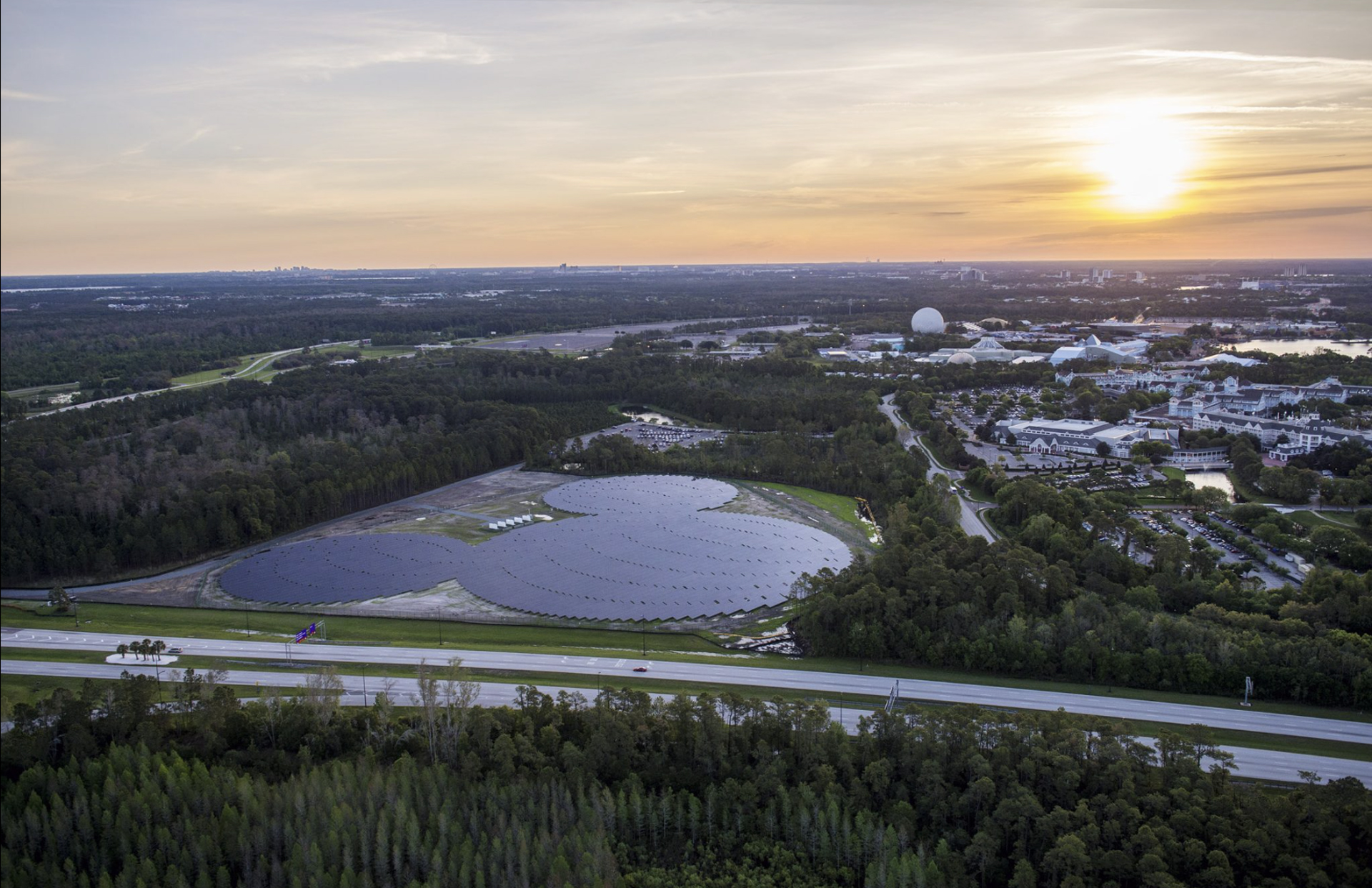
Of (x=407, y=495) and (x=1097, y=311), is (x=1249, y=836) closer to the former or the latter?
(x=407, y=495)

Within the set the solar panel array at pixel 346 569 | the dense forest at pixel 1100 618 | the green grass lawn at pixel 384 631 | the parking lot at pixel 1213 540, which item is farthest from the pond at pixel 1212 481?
the solar panel array at pixel 346 569

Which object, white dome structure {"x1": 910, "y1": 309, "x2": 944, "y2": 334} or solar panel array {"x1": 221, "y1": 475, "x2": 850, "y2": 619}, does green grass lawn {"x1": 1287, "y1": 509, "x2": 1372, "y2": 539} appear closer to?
solar panel array {"x1": 221, "y1": 475, "x2": 850, "y2": 619}

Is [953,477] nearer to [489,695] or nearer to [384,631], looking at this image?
[384,631]

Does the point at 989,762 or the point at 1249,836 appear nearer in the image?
the point at 1249,836

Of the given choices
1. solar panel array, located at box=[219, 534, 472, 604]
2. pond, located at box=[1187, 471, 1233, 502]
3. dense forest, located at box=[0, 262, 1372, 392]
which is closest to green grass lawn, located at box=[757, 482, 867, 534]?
solar panel array, located at box=[219, 534, 472, 604]

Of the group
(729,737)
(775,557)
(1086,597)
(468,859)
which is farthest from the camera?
(775,557)

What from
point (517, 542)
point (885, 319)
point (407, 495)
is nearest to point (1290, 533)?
point (517, 542)
